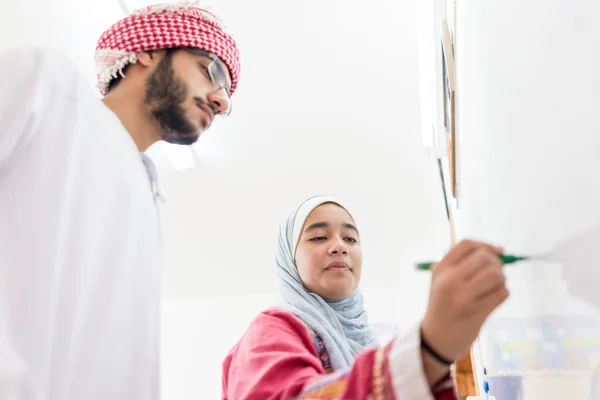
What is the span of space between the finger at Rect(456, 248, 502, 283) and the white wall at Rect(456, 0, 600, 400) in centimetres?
6

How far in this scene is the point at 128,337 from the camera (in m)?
0.99

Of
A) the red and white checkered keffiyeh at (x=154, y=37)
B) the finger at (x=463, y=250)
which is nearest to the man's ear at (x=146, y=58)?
the red and white checkered keffiyeh at (x=154, y=37)

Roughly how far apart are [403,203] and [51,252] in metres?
3.50

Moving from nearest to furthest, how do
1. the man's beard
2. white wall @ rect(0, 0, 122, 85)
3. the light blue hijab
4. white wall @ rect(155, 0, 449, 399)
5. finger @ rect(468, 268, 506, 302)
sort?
finger @ rect(468, 268, 506, 302) → the light blue hijab → the man's beard → white wall @ rect(0, 0, 122, 85) → white wall @ rect(155, 0, 449, 399)

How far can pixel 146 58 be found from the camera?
1.31 meters

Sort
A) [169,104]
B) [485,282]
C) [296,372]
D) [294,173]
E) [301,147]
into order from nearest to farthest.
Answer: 1. [485,282]
2. [296,372]
3. [169,104]
4. [301,147]
5. [294,173]

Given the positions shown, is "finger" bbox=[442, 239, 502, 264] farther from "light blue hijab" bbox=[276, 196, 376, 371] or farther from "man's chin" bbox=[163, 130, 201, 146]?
"man's chin" bbox=[163, 130, 201, 146]

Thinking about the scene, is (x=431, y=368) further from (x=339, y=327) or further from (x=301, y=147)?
(x=301, y=147)

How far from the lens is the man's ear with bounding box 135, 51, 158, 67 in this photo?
1.30 m

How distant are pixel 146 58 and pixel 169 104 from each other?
0.14 metres

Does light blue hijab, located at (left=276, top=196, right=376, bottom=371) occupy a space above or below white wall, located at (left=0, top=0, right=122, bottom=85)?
below

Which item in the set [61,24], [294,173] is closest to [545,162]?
[61,24]

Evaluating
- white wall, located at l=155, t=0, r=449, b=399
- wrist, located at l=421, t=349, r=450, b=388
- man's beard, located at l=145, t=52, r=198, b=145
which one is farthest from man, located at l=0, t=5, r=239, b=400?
white wall, located at l=155, t=0, r=449, b=399

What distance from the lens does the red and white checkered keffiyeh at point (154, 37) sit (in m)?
1.31
